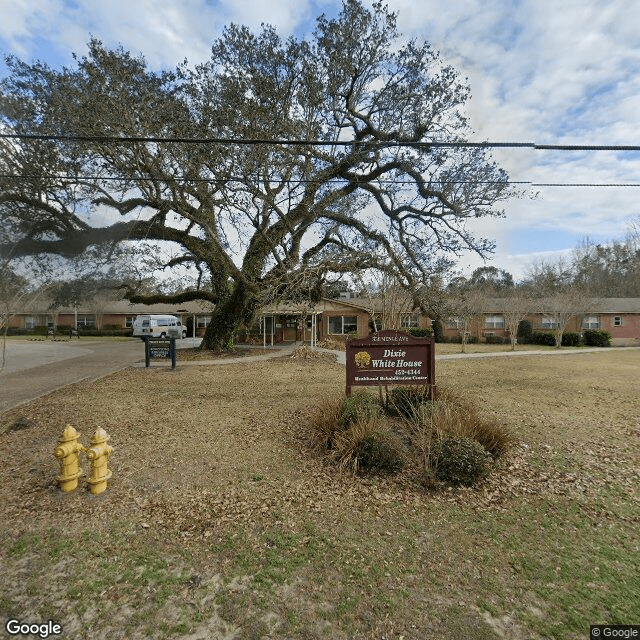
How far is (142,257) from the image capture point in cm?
1677

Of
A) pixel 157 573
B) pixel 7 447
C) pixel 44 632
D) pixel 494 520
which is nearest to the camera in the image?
pixel 44 632

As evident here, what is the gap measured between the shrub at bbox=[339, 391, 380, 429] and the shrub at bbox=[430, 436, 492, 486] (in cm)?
117

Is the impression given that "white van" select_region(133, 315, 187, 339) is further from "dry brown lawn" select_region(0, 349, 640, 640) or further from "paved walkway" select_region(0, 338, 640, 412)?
"dry brown lawn" select_region(0, 349, 640, 640)

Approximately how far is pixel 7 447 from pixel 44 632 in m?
4.01

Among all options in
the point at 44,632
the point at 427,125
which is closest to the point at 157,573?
the point at 44,632

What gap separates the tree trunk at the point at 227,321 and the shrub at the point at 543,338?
22226mm

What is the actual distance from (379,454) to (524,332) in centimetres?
3000

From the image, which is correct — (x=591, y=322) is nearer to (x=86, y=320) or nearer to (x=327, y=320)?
(x=327, y=320)

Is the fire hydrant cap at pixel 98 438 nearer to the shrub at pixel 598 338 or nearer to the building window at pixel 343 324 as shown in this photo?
the building window at pixel 343 324

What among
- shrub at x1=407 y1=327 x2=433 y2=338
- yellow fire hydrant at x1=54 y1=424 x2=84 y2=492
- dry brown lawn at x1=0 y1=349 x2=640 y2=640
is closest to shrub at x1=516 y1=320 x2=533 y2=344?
shrub at x1=407 y1=327 x2=433 y2=338

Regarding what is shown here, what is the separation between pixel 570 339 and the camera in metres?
27.0

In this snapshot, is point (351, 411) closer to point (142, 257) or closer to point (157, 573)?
point (157, 573)

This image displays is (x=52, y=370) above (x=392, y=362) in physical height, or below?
below

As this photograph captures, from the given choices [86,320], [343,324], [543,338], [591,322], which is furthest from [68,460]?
[86,320]
